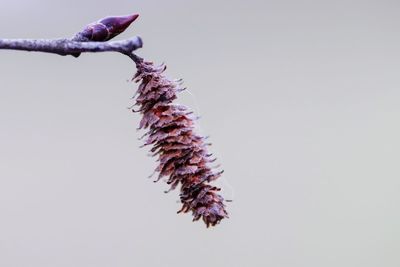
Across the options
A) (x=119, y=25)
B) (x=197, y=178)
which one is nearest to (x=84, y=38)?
(x=119, y=25)

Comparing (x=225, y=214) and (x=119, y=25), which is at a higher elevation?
(x=119, y=25)

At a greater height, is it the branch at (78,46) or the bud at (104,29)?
the bud at (104,29)

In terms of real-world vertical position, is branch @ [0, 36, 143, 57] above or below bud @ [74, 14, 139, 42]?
below

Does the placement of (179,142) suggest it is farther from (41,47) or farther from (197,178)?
(41,47)

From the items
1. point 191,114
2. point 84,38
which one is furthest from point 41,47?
point 191,114

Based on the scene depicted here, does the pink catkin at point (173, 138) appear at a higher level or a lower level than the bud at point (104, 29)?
lower

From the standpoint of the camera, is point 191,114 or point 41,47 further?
point 191,114

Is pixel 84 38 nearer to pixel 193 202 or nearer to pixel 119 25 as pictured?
pixel 119 25
